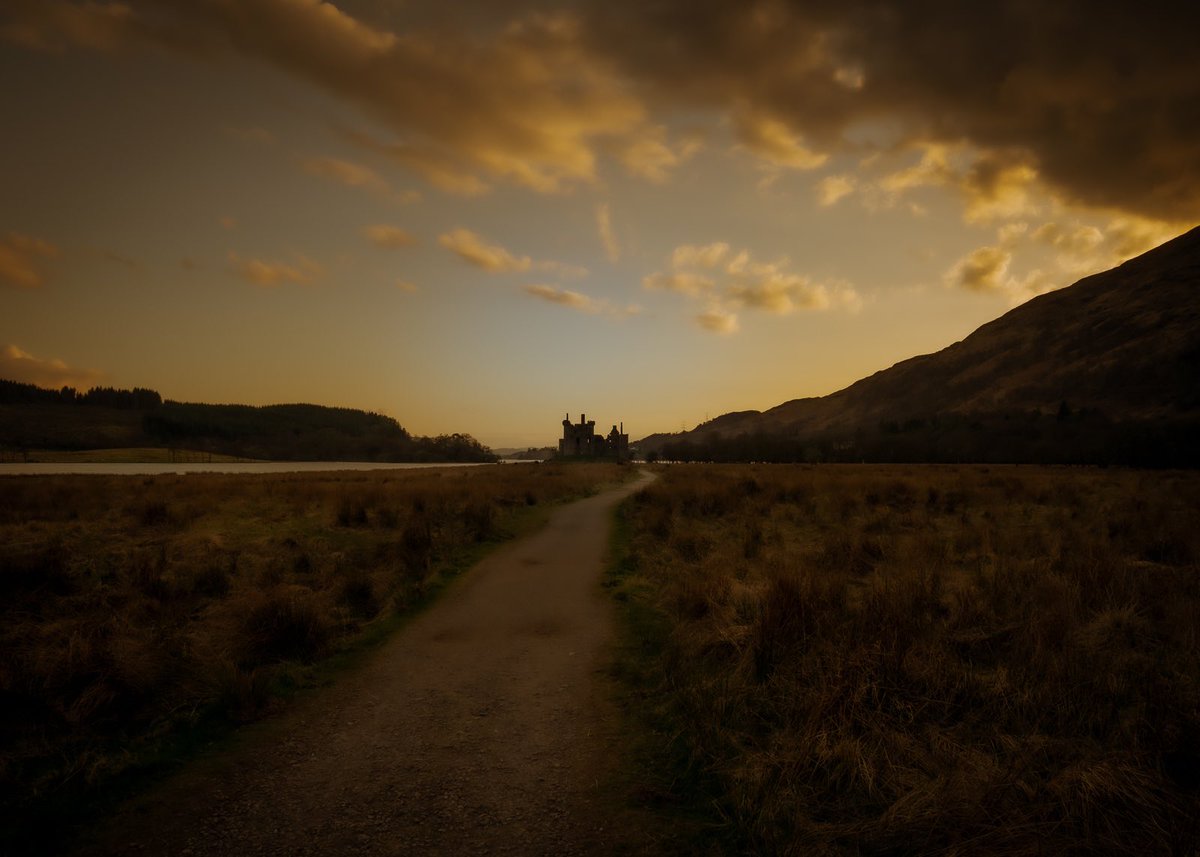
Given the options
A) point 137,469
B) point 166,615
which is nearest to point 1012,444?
point 166,615

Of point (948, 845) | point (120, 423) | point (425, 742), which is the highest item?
point (120, 423)

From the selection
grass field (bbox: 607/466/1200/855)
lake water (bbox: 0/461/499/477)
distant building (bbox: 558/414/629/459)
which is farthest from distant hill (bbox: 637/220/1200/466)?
lake water (bbox: 0/461/499/477)

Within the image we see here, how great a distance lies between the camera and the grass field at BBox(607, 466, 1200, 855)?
3.52 m

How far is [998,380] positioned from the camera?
190 meters

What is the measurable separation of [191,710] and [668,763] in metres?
4.81

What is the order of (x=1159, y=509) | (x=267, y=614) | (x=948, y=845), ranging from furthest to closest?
(x=1159, y=509) < (x=267, y=614) < (x=948, y=845)

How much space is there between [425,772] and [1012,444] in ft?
350

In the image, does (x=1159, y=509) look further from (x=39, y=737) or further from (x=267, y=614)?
(x=39, y=737)

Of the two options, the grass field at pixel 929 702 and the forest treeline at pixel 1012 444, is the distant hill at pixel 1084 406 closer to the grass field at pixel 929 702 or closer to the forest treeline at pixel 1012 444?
the forest treeline at pixel 1012 444

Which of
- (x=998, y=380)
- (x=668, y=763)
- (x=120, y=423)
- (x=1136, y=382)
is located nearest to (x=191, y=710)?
(x=668, y=763)

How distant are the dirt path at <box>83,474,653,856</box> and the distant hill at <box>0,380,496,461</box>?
167 meters

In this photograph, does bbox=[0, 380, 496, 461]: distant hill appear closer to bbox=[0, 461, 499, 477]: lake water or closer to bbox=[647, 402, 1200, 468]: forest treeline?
bbox=[0, 461, 499, 477]: lake water

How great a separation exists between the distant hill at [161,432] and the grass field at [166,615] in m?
155

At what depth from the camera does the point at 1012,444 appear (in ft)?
285
